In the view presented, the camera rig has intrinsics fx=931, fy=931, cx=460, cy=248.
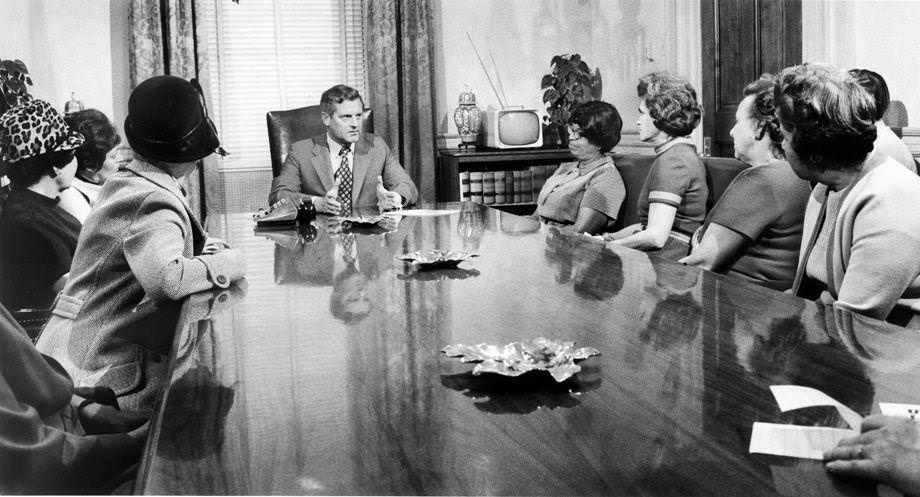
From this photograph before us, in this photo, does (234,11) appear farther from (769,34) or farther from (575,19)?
(769,34)

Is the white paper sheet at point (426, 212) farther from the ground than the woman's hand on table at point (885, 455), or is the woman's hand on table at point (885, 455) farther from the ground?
the white paper sheet at point (426, 212)

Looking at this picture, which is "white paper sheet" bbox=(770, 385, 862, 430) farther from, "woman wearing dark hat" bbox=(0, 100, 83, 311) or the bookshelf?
the bookshelf

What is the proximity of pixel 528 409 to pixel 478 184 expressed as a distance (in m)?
4.75

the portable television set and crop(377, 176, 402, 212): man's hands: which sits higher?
the portable television set

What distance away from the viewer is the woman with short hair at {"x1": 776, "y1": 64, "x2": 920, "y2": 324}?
187 centimetres

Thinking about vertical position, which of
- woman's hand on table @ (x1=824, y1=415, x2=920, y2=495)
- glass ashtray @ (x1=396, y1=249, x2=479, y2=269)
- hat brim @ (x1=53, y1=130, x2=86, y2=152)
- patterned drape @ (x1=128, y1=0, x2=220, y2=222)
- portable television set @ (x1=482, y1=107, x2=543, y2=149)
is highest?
patterned drape @ (x1=128, y1=0, x2=220, y2=222)

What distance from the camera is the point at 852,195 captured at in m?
1.97

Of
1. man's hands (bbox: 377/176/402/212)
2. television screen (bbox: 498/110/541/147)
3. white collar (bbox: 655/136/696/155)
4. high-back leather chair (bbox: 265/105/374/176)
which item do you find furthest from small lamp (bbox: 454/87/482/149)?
white collar (bbox: 655/136/696/155)

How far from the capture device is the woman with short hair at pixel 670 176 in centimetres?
334

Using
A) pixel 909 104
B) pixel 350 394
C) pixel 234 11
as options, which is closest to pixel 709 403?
pixel 350 394

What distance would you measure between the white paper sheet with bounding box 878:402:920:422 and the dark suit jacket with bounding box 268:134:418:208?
11.4 ft

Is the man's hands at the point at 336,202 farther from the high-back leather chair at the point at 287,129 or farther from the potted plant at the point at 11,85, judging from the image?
the potted plant at the point at 11,85

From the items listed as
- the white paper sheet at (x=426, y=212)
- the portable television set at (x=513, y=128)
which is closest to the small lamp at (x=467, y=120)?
the portable television set at (x=513, y=128)

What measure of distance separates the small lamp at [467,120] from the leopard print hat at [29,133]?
328 cm
